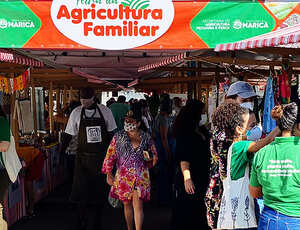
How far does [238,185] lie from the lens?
3.45 meters

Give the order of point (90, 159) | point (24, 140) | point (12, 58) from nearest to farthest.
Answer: point (12, 58) < point (90, 159) < point (24, 140)

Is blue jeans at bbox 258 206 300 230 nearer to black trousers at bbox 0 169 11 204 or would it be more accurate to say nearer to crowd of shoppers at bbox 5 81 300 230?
crowd of shoppers at bbox 5 81 300 230

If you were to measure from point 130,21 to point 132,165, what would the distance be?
1.67 metres

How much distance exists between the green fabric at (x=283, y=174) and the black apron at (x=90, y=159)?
3.06 m

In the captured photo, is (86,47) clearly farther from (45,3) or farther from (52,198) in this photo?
(52,198)

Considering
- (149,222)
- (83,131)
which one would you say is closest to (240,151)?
(83,131)

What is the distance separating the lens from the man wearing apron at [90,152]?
5.66m

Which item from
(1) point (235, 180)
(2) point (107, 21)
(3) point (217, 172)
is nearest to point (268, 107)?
(3) point (217, 172)

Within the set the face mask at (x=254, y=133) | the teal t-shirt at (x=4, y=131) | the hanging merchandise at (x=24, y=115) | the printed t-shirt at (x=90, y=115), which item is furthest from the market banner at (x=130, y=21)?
the hanging merchandise at (x=24, y=115)

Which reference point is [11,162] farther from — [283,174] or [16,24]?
[283,174]

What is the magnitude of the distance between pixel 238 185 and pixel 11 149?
2.52 meters

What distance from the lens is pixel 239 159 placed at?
3361 mm

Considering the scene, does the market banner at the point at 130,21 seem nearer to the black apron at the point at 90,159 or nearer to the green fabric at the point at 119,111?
the black apron at the point at 90,159

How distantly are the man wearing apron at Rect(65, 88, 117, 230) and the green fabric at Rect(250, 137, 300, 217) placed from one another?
307 centimetres
